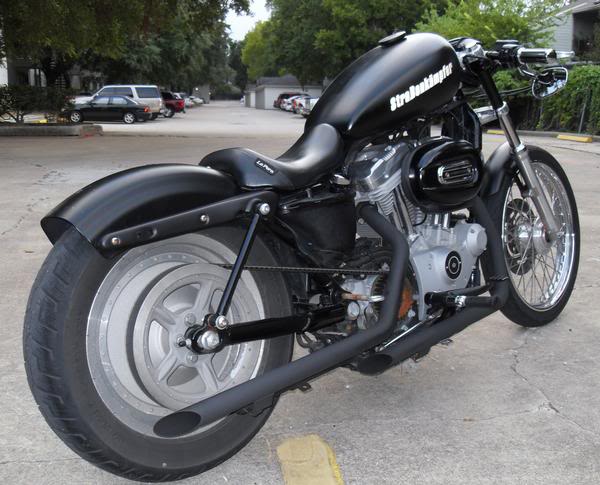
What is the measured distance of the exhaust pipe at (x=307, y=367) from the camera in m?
2.32

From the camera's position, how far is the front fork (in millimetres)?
3510

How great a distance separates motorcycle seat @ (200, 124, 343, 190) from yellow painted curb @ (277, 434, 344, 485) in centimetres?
104

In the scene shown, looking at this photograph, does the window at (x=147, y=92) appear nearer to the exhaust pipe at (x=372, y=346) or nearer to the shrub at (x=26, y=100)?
the shrub at (x=26, y=100)

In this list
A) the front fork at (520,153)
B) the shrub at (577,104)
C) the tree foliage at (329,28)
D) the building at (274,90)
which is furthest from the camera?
the building at (274,90)

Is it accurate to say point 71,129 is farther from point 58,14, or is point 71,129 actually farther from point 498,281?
point 498,281

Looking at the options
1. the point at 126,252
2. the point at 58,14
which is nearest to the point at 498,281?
the point at 126,252

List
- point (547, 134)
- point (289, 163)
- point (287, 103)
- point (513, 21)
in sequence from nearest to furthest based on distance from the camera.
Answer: point (289, 163) < point (547, 134) < point (513, 21) < point (287, 103)

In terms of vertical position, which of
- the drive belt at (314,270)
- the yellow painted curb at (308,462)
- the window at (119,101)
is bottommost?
the yellow painted curb at (308,462)

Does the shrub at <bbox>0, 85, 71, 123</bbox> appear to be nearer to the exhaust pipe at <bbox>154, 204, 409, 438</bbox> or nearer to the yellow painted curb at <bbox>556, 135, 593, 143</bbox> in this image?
the yellow painted curb at <bbox>556, 135, 593, 143</bbox>

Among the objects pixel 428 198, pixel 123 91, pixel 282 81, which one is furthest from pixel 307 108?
pixel 282 81

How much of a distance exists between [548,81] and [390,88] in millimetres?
1199

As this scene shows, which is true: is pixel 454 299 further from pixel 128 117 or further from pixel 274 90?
pixel 274 90

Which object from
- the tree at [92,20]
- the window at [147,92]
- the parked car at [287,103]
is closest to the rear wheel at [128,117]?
A: the window at [147,92]

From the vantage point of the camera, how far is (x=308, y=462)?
9.39ft
